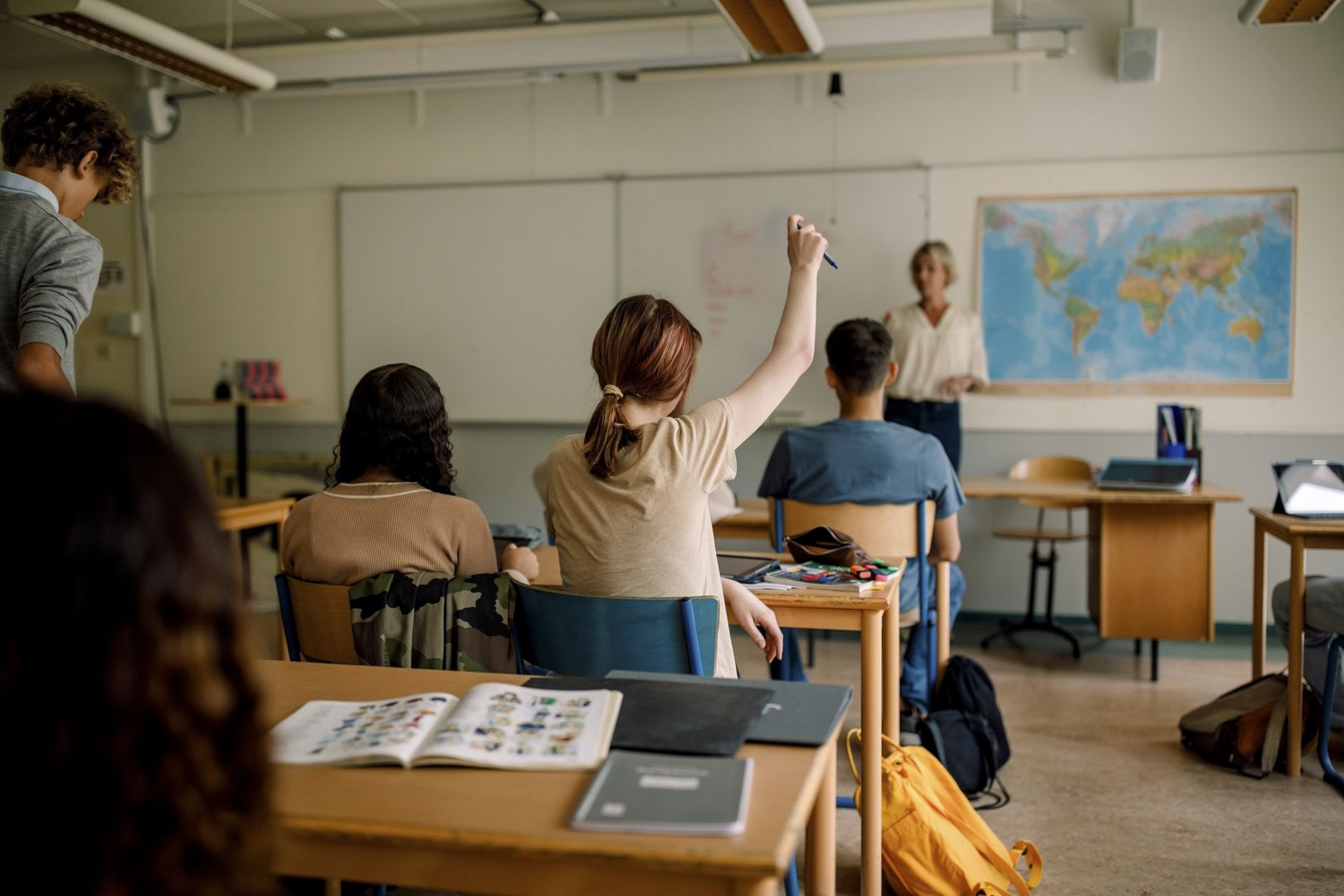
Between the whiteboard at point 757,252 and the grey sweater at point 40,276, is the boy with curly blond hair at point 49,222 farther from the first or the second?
the whiteboard at point 757,252

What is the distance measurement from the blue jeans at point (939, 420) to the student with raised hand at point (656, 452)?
3226mm

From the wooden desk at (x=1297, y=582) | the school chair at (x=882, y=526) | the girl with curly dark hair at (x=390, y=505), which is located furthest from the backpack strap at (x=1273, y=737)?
the girl with curly dark hair at (x=390, y=505)

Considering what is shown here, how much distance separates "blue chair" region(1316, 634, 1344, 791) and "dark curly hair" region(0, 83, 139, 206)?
3158 millimetres

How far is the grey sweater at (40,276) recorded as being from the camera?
214cm

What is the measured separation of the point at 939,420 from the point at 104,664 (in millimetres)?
4673

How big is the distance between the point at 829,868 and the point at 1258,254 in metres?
4.50

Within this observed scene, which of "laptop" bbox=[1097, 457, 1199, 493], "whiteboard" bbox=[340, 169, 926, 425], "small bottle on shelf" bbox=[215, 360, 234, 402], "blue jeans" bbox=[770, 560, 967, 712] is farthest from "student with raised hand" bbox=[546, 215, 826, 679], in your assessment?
"small bottle on shelf" bbox=[215, 360, 234, 402]

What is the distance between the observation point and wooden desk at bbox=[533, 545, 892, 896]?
2.16 meters

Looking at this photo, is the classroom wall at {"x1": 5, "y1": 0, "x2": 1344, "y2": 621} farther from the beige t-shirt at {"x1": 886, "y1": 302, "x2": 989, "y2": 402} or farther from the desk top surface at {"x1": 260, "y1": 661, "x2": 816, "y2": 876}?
the desk top surface at {"x1": 260, "y1": 661, "x2": 816, "y2": 876}

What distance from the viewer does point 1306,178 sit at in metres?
4.91

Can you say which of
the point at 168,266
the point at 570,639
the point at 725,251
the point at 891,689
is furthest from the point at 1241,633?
the point at 168,266

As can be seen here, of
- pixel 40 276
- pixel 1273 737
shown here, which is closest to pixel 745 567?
pixel 40 276

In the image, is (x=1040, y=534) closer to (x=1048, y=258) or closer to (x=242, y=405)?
(x=1048, y=258)

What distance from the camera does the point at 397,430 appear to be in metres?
2.05
